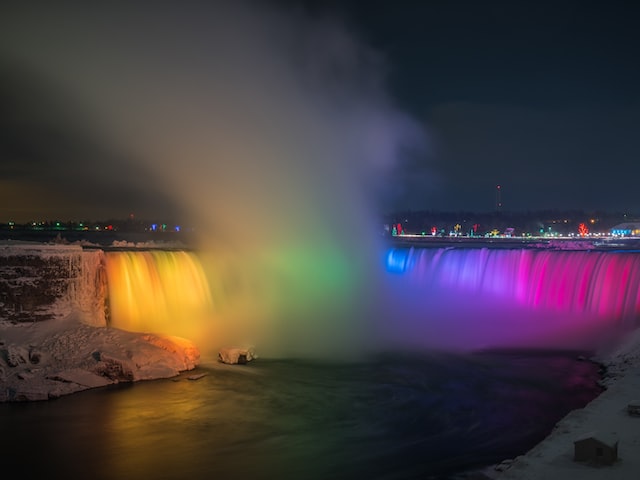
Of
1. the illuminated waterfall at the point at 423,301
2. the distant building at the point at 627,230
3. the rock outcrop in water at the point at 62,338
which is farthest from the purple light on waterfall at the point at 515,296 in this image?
the distant building at the point at 627,230

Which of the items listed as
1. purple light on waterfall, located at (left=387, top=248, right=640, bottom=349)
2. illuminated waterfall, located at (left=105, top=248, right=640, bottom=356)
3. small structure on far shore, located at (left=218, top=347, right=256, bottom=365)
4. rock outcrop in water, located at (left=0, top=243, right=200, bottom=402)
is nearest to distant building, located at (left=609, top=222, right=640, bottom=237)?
purple light on waterfall, located at (left=387, top=248, right=640, bottom=349)

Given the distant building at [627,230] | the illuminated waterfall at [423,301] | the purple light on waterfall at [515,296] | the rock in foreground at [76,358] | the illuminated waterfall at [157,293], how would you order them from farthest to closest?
the distant building at [627,230] → the purple light on waterfall at [515,296] → the illuminated waterfall at [423,301] → the illuminated waterfall at [157,293] → the rock in foreground at [76,358]

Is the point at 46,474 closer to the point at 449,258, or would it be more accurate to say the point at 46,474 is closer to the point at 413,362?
the point at 413,362

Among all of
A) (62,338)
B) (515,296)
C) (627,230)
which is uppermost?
(627,230)

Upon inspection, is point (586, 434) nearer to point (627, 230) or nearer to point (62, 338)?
point (62, 338)

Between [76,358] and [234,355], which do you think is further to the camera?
[234,355]

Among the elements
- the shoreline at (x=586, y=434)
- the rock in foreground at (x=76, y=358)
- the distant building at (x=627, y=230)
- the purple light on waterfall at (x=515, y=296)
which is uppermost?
the distant building at (x=627, y=230)

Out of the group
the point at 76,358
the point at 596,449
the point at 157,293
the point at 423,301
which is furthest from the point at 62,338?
the point at 423,301

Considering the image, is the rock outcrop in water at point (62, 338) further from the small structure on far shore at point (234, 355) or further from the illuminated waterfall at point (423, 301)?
the illuminated waterfall at point (423, 301)
